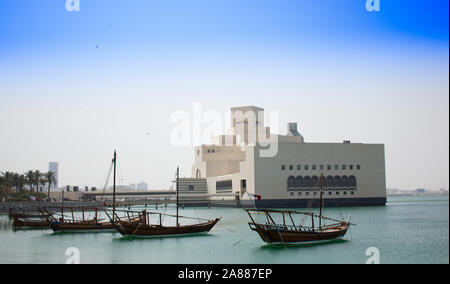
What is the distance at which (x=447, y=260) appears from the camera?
93.8 ft

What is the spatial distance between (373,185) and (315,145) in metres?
14.3

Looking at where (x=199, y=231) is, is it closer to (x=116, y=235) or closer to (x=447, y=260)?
(x=116, y=235)

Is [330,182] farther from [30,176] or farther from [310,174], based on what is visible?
[30,176]

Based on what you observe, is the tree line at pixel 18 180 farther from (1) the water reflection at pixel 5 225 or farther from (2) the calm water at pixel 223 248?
(2) the calm water at pixel 223 248

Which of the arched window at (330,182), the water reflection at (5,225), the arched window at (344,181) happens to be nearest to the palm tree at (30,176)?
the water reflection at (5,225)

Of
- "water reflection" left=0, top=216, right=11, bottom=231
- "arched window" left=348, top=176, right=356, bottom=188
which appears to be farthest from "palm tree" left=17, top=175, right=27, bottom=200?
"arched window" left=348, top=176, right=356, bottom=188

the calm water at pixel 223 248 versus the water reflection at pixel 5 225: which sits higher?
the calm water at pixel 223 248

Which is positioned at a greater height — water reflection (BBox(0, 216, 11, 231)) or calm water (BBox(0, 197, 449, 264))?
calm water (BBox(0, 197, 449, 264))

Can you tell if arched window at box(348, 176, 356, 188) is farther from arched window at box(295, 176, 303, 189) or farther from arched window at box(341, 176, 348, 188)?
arched window at box(295, 176, 303, 189)

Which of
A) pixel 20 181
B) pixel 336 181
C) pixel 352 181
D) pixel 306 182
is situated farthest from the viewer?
pixel 20 181

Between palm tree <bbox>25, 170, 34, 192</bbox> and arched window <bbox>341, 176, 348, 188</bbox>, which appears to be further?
palm tree <bbox>25, 170, 34, 192</bbox>

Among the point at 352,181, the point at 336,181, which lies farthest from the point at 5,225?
the point at 352,181

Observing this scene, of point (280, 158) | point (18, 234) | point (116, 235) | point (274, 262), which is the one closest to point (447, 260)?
point (274, 262)

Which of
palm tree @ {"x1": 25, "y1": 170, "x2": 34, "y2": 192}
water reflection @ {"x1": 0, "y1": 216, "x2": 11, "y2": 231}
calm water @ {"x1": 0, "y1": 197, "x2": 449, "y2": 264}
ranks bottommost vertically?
water reflection @ {"x1": 0, "y1": 216, "x2": 11, "y2": 231}
